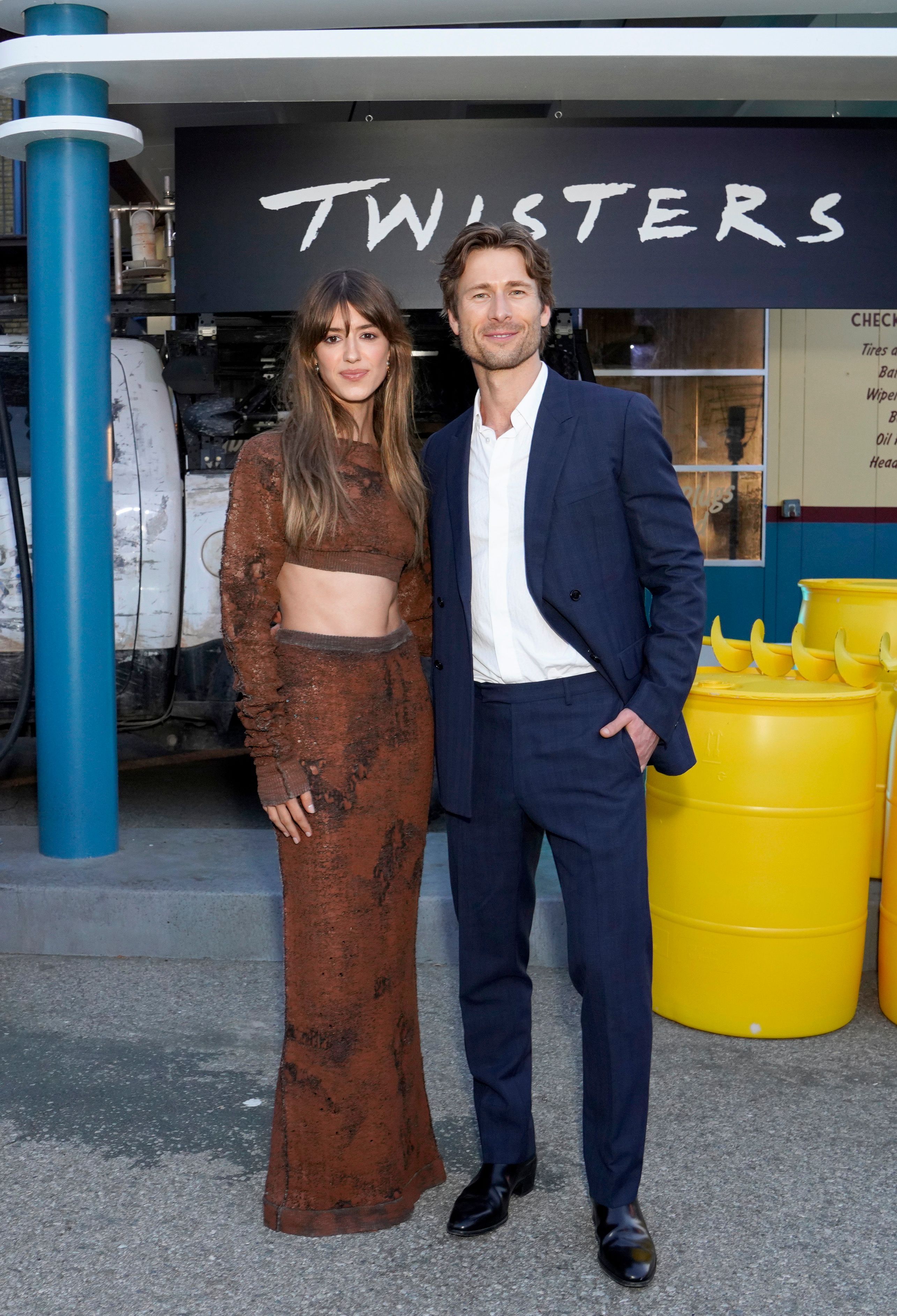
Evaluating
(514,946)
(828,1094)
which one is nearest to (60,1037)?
(514,946)

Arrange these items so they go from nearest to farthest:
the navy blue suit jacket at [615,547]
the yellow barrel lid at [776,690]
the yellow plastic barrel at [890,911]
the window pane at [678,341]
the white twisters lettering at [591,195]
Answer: the navy blue suit jacket at [615,547], the yellow barrel lid at [776,690], the yellow plastic barrel at [890,911], the white twisters lettering at [591,195], the window pane at [678,341]

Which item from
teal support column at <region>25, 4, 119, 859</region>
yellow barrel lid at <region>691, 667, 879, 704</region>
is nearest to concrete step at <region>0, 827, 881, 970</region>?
teal support column at <region>25, 4, 119, 859</region>

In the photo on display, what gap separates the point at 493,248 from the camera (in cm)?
263

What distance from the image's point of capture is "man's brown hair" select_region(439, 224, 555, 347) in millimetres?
2611

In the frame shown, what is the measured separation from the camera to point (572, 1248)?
265 cm

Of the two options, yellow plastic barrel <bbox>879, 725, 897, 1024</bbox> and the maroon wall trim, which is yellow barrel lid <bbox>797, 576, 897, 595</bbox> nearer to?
yellow plastic barrel <bbox>879, 725, 897, 1024</bbox>

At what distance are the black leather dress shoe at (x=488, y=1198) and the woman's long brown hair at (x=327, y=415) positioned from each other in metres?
1.45

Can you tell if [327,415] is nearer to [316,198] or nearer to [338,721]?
[338,721]

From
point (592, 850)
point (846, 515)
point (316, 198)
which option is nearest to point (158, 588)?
point (316, 198)

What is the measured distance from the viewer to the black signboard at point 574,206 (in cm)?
488

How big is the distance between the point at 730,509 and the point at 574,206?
4.74 m

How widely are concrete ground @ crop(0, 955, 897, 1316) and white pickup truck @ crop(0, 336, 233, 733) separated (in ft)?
5.16

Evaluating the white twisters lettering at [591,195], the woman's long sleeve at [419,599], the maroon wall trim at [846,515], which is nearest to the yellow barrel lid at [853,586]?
the white twisters lettering at [591,195]

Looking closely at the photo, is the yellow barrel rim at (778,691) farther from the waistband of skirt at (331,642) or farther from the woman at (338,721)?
the waistband of skirt at (331,642)
